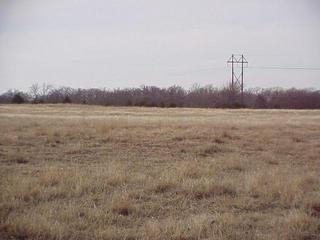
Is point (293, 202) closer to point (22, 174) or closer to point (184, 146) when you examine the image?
point (22, 174)

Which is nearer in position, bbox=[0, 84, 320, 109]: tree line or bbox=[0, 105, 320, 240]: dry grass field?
bbox=[0, 105, 320, 240]: dry grass field

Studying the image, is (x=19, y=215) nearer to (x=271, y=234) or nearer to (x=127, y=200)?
(x=127, y=200)

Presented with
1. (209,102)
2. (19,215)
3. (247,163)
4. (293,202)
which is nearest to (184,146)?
(247,163)

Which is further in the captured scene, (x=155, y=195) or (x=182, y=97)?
(x=182, y=97)

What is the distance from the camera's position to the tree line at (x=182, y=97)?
9253 centimetres

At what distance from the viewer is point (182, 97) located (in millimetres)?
112625

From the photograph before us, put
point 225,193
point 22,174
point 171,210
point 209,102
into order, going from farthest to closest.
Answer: point 209,102 → point 22,174 → point 225,193 → point 171,210

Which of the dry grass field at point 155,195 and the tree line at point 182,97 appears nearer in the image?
the dry grass field at point 155,195

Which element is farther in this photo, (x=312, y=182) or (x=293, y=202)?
(x=312, y=182)

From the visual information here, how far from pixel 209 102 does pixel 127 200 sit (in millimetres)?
95421

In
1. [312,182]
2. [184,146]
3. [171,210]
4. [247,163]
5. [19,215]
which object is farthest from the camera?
[184,146]

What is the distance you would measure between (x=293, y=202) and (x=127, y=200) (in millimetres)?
2366

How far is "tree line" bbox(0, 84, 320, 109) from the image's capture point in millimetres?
92525

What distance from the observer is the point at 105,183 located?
8.67m
